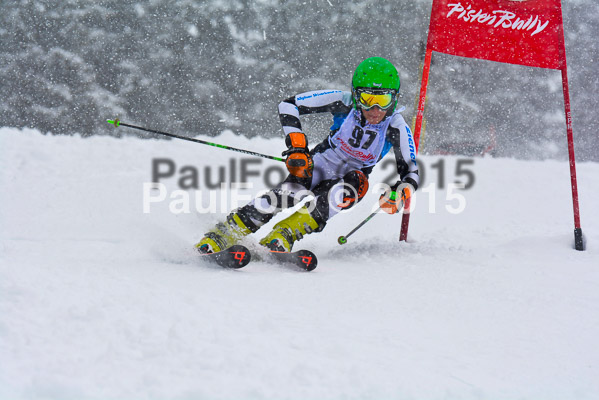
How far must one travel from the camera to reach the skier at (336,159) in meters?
4.20

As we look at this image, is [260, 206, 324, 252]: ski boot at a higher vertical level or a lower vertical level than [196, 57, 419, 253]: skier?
lower

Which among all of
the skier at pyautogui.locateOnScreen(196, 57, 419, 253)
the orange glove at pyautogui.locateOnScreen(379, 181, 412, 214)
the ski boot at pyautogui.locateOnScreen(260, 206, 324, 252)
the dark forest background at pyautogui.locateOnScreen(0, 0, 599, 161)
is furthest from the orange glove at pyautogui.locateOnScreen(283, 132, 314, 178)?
the dark forest background at pyautogui.locateOnScreen(0, 0, 599, 161)

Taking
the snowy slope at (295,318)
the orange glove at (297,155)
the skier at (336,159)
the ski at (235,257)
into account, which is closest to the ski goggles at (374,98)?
the skier at (336,159)

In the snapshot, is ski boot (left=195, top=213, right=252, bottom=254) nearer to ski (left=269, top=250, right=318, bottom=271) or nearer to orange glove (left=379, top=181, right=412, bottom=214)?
ski (left=269, top=250, right=318, bottom=271)

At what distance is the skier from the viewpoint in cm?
420

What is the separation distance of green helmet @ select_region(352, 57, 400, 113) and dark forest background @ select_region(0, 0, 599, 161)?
53.9ft

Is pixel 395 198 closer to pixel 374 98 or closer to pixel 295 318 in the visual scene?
pixel 374 98

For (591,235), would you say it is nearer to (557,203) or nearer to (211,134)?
(557,203)

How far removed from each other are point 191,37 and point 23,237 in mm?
18359

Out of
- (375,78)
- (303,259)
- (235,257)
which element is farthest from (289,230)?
(375,78)

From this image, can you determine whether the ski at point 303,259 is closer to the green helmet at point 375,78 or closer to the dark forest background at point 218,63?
the green helmet at point 375,78

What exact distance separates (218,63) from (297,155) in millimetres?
19348

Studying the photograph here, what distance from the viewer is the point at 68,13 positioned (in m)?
21.1

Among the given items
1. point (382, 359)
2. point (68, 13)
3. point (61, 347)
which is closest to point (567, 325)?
point (382, 359)
